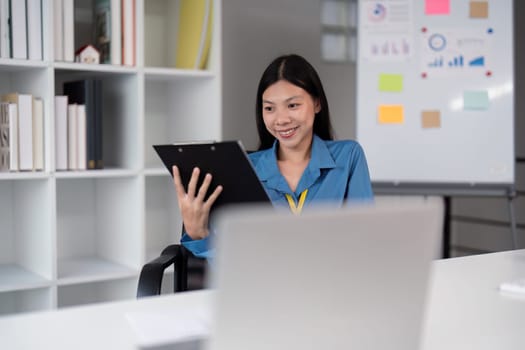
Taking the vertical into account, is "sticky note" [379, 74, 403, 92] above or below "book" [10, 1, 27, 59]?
below

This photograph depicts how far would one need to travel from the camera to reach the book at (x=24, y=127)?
7.74 ft

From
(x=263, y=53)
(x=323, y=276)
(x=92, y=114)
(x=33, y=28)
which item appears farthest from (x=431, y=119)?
(x=323, y=276)

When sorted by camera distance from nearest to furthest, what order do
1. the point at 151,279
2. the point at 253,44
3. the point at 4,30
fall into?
the point at 151,279 → the point at 4,30 → the point at 253,44

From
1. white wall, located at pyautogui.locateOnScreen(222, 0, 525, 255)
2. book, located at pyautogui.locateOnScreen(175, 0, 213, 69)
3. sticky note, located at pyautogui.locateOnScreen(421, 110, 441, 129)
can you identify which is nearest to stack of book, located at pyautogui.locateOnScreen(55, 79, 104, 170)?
book, located at pyautogui.locateOnScreen(175, 0, 213, 69)

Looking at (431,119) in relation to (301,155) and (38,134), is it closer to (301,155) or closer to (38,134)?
(301,155)

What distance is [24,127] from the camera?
2367 millimetres

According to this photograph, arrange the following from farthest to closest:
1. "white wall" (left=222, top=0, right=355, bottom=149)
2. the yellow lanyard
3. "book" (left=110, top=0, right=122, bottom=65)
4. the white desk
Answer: "white wall" (left=222, top=0, right=355, bottom=149) < "book" (left=110, top=0, right=122, bottom=65) < the yellow lanyard < the white desk

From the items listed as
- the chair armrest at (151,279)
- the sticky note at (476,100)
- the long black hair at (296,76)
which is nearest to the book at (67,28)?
the long black hair at (296,76)

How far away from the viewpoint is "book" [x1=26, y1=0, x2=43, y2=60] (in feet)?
7.78

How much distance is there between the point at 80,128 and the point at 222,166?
1.02 meters

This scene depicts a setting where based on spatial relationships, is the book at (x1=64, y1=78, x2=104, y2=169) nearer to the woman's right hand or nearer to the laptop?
the woman's right hand

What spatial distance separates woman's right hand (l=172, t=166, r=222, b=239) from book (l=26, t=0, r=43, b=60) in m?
0.91

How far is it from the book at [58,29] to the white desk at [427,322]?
4.50ft

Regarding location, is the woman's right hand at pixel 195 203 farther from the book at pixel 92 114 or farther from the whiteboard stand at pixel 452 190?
the whiteboard stand at pixel 452 190
